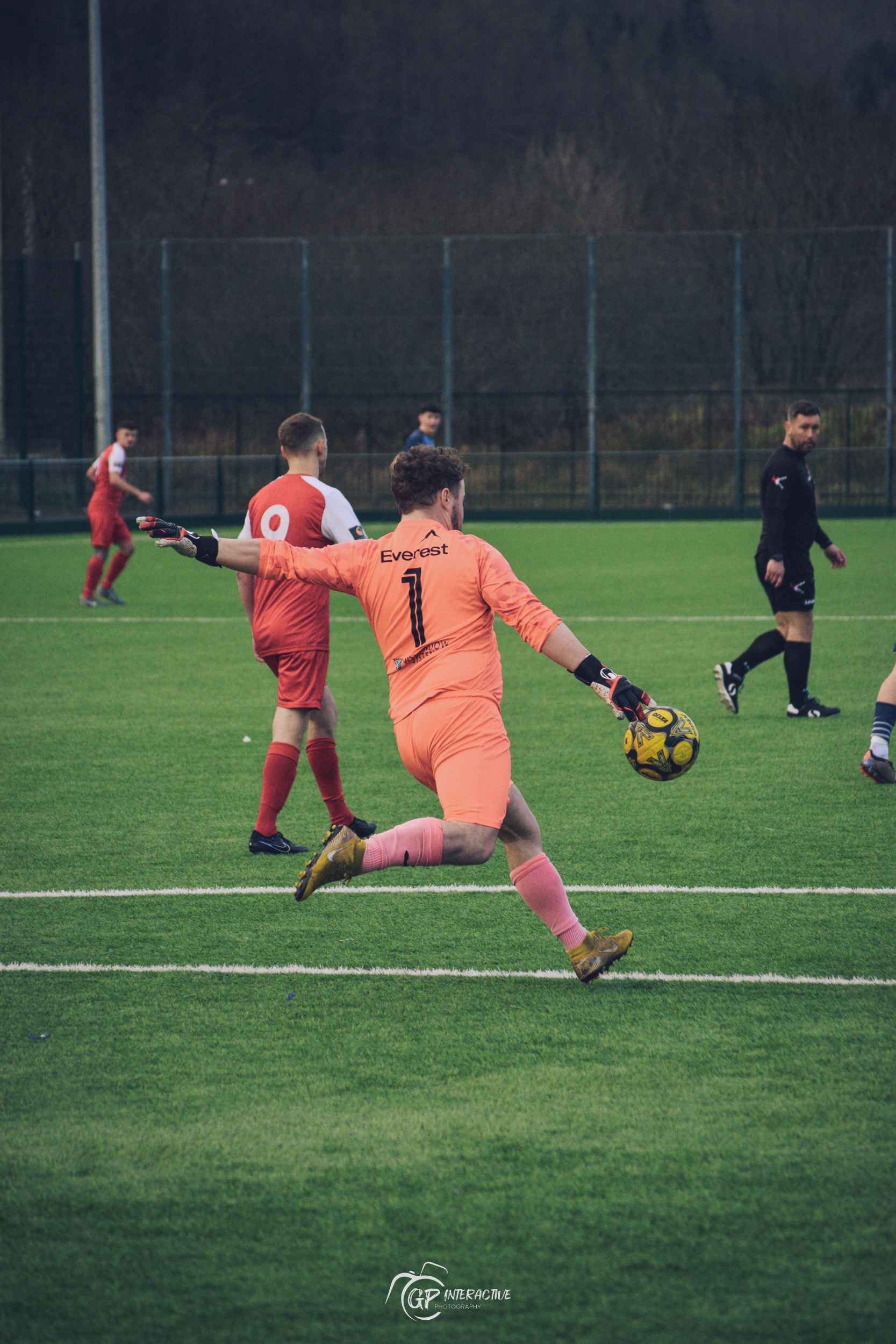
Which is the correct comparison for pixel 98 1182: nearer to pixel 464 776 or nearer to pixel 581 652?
pixel 464 776

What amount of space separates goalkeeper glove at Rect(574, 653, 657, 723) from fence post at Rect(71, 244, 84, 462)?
102 ft

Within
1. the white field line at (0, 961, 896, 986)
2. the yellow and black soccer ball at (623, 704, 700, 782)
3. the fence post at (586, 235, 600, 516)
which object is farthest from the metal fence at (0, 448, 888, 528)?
the yellow and black soccer ball at (623, 704, 700, 782)

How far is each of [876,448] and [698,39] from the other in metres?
48.3

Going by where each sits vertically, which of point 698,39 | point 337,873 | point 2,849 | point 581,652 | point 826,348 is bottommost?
point 2,849

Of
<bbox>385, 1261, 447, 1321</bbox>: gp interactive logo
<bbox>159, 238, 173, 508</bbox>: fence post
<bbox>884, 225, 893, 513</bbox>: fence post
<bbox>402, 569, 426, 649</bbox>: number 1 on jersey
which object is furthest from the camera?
<bbox>159, 238, 173, 508</bbox>: fence post

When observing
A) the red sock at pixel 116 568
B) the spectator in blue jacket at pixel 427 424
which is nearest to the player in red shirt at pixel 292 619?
the spectator in blue jacket at pixel 427 424

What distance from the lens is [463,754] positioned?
186 inches

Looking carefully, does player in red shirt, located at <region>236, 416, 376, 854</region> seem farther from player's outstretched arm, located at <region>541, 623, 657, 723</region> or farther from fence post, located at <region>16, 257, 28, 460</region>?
fence post, located at <region>16, 257, 28, 460</region>

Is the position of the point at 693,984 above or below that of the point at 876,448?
below

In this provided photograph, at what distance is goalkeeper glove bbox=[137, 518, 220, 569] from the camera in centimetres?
493

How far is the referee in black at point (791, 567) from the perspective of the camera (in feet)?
33.8

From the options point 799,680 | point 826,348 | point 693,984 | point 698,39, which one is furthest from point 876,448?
point 698,39

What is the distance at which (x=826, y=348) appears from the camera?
37250 millimetres

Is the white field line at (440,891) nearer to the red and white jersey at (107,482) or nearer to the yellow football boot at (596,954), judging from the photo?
the yellow football boot at (596,954)
